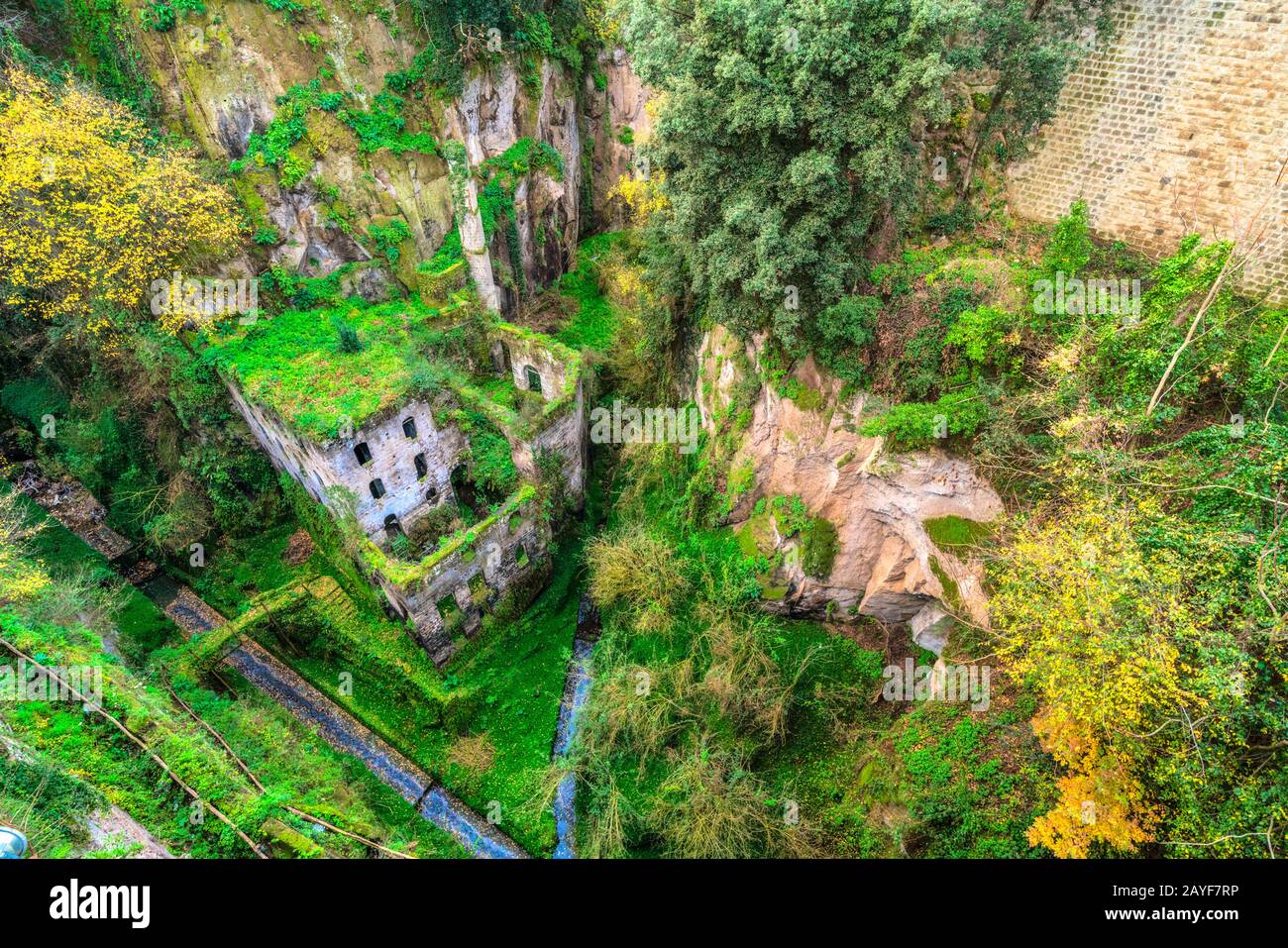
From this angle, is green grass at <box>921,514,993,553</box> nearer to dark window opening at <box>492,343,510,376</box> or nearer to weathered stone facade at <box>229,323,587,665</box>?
weathered stone facade at <box>229,323,587,665</box>

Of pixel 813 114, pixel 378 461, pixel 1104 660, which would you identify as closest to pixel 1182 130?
pixel 813 114

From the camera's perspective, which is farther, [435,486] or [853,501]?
[435,486]

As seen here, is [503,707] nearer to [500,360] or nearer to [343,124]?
[500,360]

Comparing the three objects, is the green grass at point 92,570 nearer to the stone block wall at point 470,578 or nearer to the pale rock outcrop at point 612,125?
the stone block wall at point 470,578

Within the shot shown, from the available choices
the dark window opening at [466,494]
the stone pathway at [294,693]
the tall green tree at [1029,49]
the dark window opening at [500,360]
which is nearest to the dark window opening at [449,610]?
the dark window opening at [466,494]

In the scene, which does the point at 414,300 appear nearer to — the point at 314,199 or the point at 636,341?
the point at 314,199
